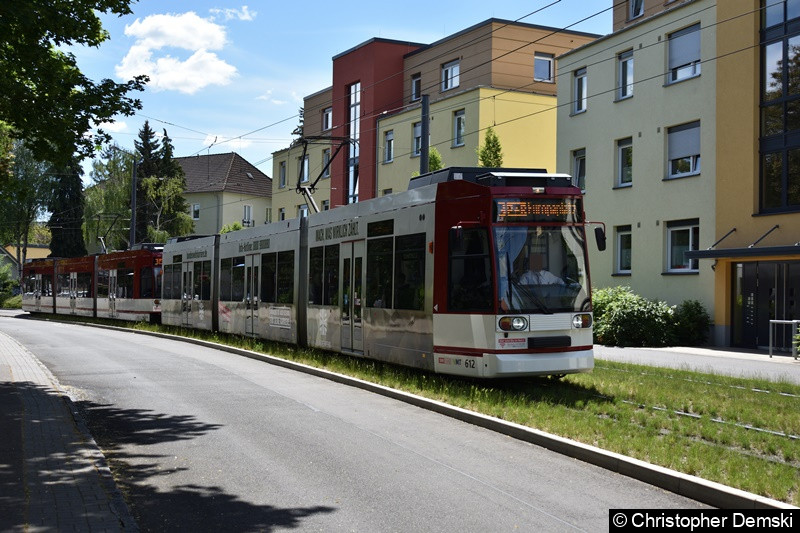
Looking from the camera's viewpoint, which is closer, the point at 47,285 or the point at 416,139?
the point at 416,139

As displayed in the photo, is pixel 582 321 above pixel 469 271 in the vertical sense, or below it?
below

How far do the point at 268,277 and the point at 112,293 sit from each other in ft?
58.9

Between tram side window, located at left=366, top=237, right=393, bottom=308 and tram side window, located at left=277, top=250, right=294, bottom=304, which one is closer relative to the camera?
tram side window, located at left=366, top=237, right=393, bottom=308

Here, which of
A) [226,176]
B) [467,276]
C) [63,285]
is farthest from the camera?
[226,176]

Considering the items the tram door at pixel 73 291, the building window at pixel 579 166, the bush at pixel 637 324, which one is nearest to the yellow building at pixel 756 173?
the bush at pixel 637 324

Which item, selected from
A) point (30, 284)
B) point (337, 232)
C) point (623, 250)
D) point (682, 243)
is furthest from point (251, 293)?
point (30, 284)

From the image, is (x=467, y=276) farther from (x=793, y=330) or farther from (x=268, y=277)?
(x=793, y=330)

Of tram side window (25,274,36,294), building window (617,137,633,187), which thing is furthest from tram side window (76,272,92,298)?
building window (617,137,633,187)

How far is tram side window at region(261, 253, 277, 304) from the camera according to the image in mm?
21469

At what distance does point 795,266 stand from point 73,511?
2125 centimetres

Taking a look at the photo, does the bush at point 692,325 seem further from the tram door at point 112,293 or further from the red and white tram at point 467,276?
the tram door at point 112,293

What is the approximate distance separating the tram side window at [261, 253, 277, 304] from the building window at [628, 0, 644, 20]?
19.4 metres

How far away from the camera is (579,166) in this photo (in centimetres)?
3225

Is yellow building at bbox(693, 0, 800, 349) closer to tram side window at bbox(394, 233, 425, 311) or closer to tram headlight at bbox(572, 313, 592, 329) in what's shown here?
tram headlight at bbox(572, 313, 592, 329)
